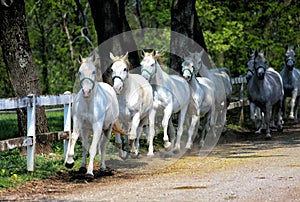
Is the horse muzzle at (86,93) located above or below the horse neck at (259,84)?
below

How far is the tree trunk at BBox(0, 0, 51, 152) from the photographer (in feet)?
40.5

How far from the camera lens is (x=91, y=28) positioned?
39.1 m

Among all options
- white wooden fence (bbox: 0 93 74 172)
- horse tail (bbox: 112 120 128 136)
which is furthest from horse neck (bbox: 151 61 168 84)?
white wooden fence (bbox: 0 93 74 172)

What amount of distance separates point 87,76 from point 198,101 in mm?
5743

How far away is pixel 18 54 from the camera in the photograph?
12484 millimetres

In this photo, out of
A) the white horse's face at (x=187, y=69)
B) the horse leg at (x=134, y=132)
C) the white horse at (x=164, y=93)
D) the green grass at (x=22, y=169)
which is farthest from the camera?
the white horse's face at (x=187, y=69)

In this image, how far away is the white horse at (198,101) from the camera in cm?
1464

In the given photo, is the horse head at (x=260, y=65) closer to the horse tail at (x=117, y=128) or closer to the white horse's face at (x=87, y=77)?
the horse tail at (x=117, y=128)

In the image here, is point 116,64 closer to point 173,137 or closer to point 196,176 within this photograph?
point 196,176

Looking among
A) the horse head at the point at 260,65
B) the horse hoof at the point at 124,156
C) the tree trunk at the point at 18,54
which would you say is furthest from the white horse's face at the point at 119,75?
the horse head at the point at 260,65

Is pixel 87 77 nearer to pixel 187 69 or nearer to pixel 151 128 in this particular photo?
pixel 151 128

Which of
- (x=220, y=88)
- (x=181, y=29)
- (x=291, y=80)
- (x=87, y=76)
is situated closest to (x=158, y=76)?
(x=87, y=76)

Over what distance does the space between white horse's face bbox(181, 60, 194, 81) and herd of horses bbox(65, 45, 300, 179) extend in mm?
24

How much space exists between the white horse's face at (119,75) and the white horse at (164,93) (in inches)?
68.0
